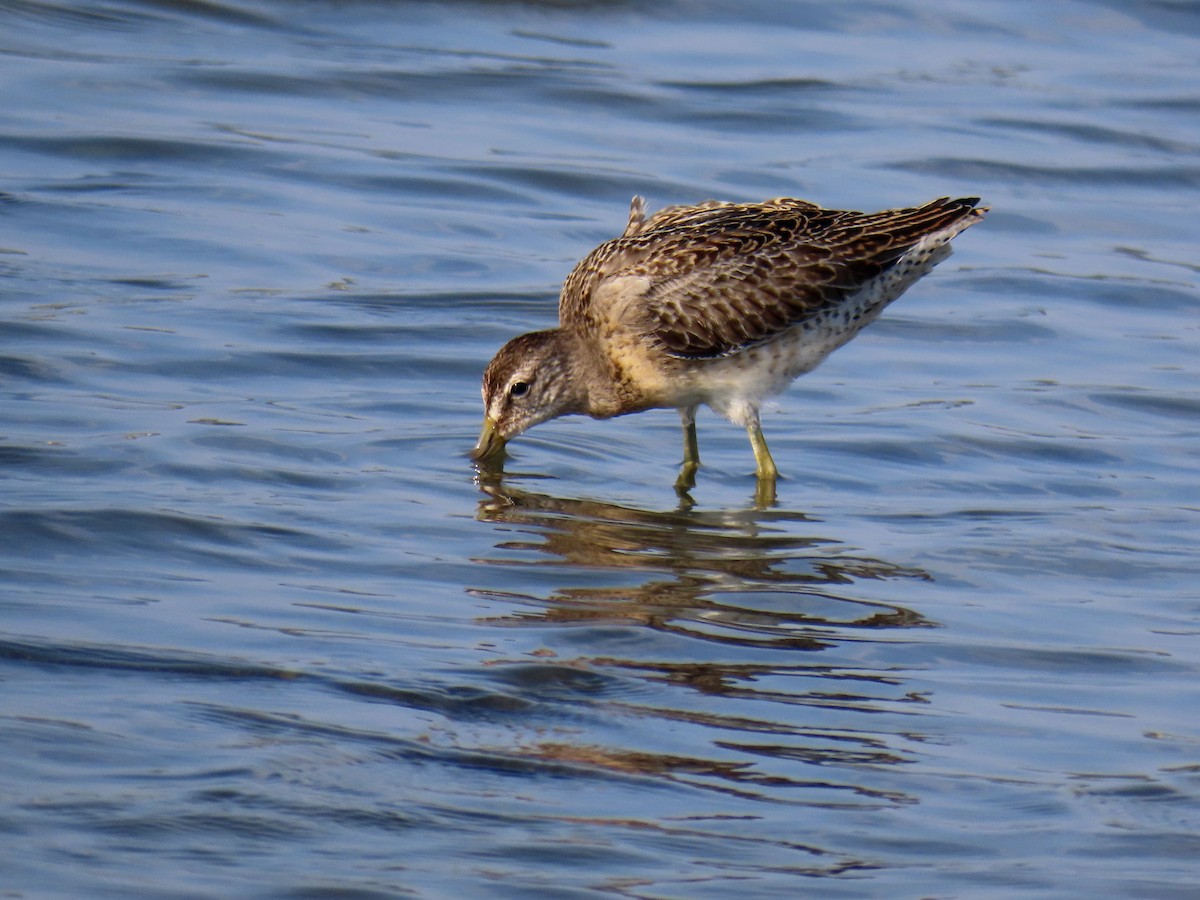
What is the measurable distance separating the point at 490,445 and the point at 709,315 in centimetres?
108

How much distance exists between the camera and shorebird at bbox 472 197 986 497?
857 cm

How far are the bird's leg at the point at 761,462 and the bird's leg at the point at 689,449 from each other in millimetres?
260

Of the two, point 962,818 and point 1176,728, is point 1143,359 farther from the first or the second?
point 962,818

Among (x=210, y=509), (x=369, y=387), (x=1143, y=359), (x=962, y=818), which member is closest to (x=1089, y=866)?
(x=962, y=818)

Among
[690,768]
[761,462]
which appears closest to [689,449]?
[761,462]

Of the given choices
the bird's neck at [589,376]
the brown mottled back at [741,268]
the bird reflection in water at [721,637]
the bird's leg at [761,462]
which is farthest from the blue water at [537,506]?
the brown mottled back at [741,268]

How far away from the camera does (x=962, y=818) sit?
4.95m

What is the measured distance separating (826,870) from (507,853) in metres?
0.72

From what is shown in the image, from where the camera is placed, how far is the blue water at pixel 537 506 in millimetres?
4758

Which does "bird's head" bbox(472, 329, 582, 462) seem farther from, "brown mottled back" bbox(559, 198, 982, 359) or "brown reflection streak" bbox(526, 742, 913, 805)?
"brown reflection streak" bbox(526, 742, 913, 805)

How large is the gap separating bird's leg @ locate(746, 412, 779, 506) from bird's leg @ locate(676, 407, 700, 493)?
0.26 metres

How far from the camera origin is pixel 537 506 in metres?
7.82

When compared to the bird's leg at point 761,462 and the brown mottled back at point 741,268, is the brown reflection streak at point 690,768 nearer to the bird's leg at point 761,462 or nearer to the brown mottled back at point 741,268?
the bird's leg at point 761,462

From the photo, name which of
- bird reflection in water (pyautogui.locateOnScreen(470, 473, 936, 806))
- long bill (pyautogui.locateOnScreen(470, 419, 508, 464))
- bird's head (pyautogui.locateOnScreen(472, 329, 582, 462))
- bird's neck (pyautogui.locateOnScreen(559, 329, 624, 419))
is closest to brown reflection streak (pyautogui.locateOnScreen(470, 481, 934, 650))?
bird reflection in water (pyautogui.locateOnScreen(470, 473, 936, 806))
